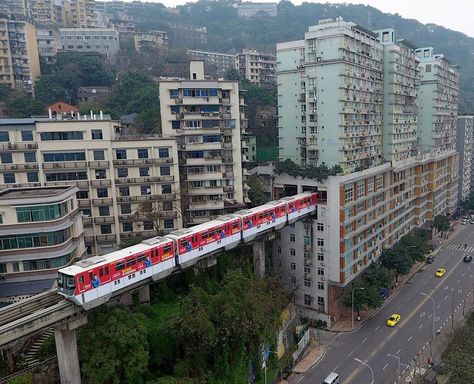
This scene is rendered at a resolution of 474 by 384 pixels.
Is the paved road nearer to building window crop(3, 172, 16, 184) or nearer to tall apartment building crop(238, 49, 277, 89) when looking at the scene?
building window crop(3, 172, 16, 184)

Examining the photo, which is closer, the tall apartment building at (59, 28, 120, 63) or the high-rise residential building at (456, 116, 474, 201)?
the high-rise residential building at (456, 116, 474, 201)

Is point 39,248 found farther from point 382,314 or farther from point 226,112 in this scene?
point 382,314

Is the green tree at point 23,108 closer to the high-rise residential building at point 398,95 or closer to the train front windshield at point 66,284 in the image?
the train front windshield at point 66,284

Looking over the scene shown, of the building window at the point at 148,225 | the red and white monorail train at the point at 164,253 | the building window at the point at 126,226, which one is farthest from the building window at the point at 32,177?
the red and white monorail train at the point at 164,253

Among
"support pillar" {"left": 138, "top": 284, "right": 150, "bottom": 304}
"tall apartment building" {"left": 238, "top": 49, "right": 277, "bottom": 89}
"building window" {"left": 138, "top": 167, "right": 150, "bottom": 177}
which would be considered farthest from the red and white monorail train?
"tall apartment building" {"left": 238, "top": 49, "right": 277, "bottom": 89}

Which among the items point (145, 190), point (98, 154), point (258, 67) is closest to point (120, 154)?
point (98, 154)
